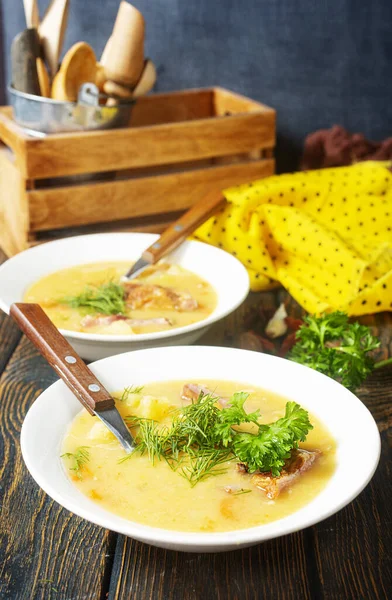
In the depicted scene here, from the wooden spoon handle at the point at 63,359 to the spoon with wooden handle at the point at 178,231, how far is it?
21.3 inches

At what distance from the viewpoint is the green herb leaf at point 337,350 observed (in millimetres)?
1775

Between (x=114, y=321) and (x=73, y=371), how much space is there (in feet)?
1.36

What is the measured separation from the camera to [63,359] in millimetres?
1533

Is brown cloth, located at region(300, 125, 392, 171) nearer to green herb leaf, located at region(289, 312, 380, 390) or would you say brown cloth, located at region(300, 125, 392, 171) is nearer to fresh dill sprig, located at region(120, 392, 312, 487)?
green herb leaf, located at region(289, 312, 380, 390)

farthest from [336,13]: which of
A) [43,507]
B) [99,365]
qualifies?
[43,507]

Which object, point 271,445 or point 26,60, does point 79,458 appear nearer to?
point 271,445

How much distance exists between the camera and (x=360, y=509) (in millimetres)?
1456

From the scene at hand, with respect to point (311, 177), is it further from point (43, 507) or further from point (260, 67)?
point (43, 507)

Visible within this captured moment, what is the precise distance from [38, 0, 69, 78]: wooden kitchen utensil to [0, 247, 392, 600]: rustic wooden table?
1398 millimetres

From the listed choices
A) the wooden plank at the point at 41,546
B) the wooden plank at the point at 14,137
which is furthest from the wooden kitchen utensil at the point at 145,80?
the wooden plank at the point at 41,546

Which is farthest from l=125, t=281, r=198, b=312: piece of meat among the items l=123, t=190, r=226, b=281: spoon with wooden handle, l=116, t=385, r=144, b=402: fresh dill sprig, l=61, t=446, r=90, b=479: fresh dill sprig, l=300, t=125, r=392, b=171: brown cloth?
l=300, t=125, r=392, b=171: brown cloth

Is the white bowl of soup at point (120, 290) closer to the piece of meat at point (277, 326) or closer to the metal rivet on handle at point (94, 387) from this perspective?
the piece of meat at point (277, 326)

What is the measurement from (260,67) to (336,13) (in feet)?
1.13

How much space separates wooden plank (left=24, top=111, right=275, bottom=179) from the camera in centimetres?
232
